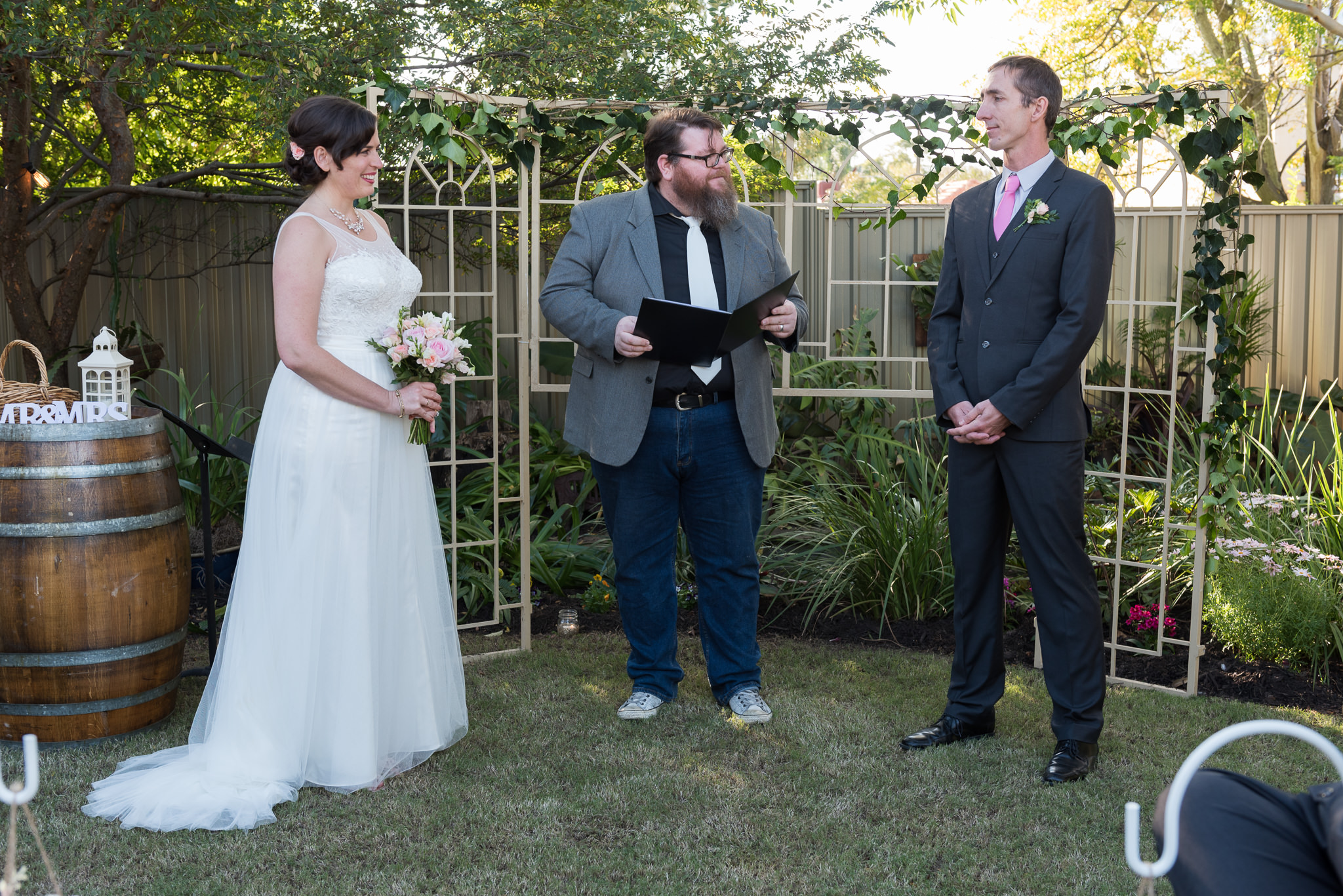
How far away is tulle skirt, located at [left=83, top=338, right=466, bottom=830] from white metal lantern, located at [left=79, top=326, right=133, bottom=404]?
1.97 ft

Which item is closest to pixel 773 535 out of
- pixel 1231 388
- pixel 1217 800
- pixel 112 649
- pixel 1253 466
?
pixel 1231 388

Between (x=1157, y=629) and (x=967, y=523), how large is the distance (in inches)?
56.8

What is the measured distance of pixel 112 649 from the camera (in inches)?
125

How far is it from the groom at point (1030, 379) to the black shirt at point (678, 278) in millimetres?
697

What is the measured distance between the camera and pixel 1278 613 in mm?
3918

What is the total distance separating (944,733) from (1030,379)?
1.13m

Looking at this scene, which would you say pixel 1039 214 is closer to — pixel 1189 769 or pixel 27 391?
pixel 1189 769

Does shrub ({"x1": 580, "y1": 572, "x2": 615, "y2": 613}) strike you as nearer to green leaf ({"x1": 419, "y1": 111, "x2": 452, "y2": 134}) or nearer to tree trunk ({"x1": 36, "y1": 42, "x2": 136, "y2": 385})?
green leaf ({"x1": 419, "y1": 111, "x2": 452, "y2": 134})

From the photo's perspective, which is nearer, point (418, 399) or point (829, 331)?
point (418, 399)

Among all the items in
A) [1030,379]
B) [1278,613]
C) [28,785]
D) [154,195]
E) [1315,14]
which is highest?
[1315,14]

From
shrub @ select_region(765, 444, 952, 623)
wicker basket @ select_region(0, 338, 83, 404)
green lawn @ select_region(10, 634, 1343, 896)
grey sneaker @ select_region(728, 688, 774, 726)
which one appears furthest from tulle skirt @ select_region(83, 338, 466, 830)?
shrub @ select_region(765, 444, 952, 623)

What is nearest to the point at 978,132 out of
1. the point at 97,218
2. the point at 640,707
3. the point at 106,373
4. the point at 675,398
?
the point at 675,398

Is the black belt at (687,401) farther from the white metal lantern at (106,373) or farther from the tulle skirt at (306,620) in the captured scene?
the white metal lantern at (106,373)

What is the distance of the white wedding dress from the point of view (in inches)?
117
